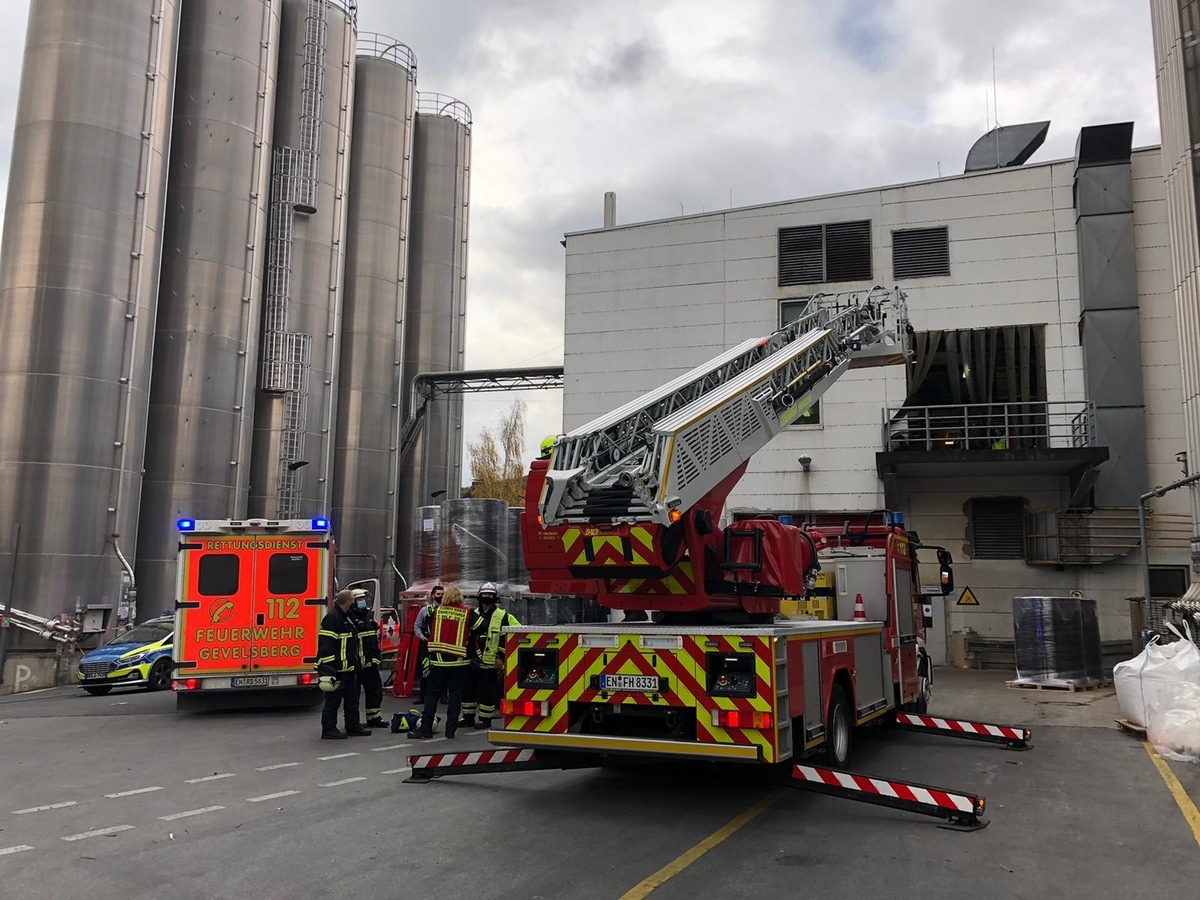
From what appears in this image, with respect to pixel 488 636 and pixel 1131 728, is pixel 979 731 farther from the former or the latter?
pixel 488 636

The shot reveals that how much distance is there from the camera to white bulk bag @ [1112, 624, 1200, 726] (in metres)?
10.2

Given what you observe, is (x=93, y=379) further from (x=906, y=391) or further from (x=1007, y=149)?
(x=1007, y=149)

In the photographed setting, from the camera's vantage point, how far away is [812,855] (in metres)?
5.95

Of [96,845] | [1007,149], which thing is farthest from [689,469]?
[1007,149]

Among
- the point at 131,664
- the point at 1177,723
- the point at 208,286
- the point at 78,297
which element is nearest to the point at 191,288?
the point at 208,286

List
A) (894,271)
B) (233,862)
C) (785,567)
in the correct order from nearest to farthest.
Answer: (233,862) < (785,567) < (894,271)

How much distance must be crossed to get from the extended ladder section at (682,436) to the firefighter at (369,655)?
4797 mm

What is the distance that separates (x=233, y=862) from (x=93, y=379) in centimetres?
1828

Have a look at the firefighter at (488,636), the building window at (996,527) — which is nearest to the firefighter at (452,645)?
the firefighter at (488,636)

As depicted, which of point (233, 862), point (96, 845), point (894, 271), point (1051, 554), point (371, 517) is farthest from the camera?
point (371, 517)

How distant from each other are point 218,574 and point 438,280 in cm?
2487

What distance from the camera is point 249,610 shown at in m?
13.4

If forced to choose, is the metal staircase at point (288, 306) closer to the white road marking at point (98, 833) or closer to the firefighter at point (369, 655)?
the firefighter at point (369, 655)

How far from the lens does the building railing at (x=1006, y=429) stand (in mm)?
20312
